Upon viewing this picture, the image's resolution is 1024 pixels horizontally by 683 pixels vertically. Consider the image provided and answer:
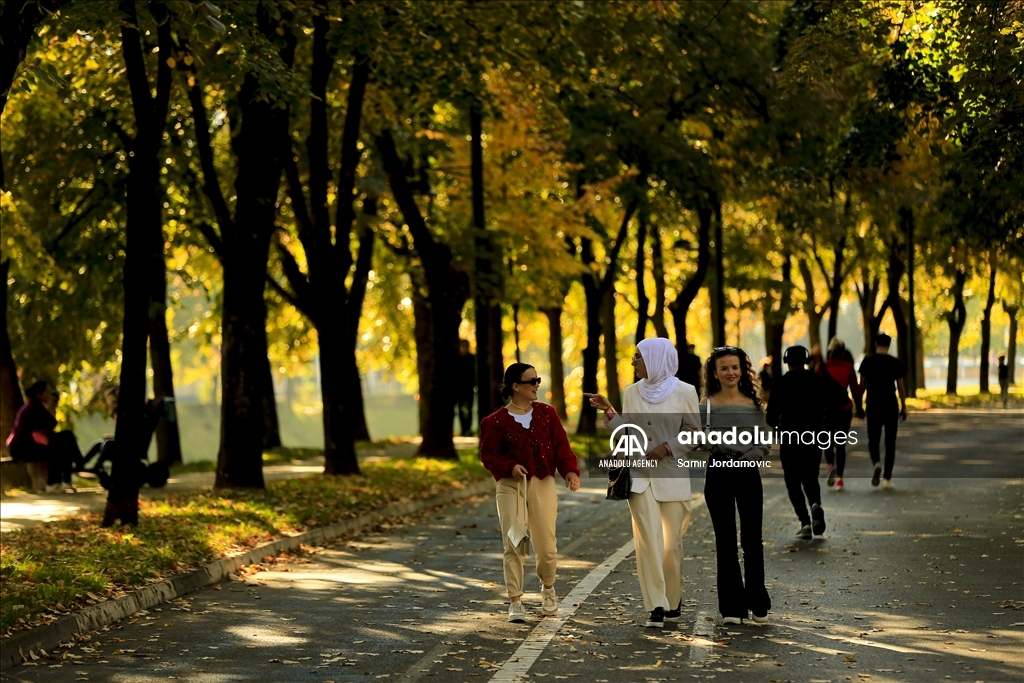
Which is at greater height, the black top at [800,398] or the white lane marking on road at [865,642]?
the black top at [800,398]

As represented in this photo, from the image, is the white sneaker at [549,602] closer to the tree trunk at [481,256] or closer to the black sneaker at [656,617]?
the black sneaker at [656,617]

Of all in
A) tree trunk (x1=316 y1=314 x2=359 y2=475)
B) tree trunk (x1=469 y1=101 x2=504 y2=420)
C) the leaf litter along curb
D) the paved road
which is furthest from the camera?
tree trunk (x1=469 y1=101 x2=504 y2=420)

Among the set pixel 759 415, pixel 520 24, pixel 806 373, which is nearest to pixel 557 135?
pixel 520 24

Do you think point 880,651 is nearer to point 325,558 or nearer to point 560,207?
→ point 325,558

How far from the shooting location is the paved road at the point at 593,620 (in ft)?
27.3

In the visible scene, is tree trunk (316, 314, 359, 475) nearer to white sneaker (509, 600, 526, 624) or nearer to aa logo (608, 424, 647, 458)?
white sneaker (509, 600, 526, 624)

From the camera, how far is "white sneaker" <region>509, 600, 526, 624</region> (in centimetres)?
986

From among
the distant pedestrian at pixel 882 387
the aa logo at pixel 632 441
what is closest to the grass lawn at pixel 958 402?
the distant pedestrian at pixel 882 387

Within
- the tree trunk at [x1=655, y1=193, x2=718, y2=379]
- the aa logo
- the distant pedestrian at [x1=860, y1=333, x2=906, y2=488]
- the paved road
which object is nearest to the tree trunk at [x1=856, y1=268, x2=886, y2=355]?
the tree trunk at [x1=655, y1=193, x2=718, y2=379]

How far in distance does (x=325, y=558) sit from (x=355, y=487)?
560 cm

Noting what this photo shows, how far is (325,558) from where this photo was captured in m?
14.4

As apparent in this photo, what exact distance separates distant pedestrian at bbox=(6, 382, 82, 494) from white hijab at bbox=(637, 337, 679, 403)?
552 inches

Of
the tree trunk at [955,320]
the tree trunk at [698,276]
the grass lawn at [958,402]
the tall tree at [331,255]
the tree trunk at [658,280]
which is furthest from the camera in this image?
the tree trunk at [955,320]

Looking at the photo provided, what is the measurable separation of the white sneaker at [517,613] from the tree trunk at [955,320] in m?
43.2
